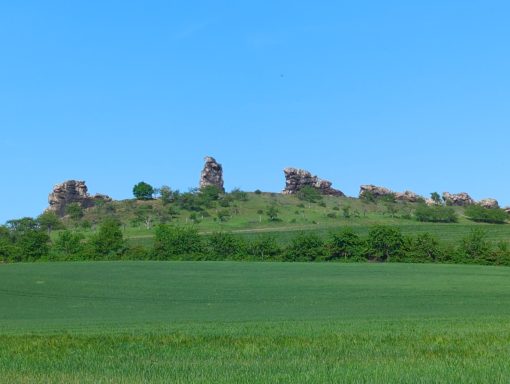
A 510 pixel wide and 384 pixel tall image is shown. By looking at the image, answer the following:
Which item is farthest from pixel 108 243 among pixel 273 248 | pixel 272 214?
pixel 272 214

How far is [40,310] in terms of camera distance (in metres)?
43.5

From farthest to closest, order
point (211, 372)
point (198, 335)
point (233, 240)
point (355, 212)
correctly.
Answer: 1. point (355, 212)
2. point (233, 240)
3. point (198, 335)
4. point (211, 372)

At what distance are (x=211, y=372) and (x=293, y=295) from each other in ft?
126

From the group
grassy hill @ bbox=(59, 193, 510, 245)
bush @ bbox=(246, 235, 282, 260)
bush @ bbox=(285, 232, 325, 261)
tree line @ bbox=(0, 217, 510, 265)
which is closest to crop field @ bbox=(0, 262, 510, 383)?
tree line @ bbox=(0, 217, 510, 265)

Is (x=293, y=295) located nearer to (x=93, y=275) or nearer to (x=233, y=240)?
(x=93, y=275)

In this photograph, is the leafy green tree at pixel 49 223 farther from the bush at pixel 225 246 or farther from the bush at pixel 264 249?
the bush at pixel 264 249

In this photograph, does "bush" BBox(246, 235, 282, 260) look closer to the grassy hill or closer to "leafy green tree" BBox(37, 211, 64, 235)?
the grassy hill

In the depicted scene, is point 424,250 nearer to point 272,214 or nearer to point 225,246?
point 225,246

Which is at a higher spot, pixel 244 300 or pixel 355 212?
pixel 355 212

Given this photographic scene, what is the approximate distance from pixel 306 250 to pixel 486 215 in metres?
82.3

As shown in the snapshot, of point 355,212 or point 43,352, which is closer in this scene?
point 43,352

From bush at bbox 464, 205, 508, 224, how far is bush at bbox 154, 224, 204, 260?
277ft

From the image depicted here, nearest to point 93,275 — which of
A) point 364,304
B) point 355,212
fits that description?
point 364,304

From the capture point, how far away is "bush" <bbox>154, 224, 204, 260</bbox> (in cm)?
9950
